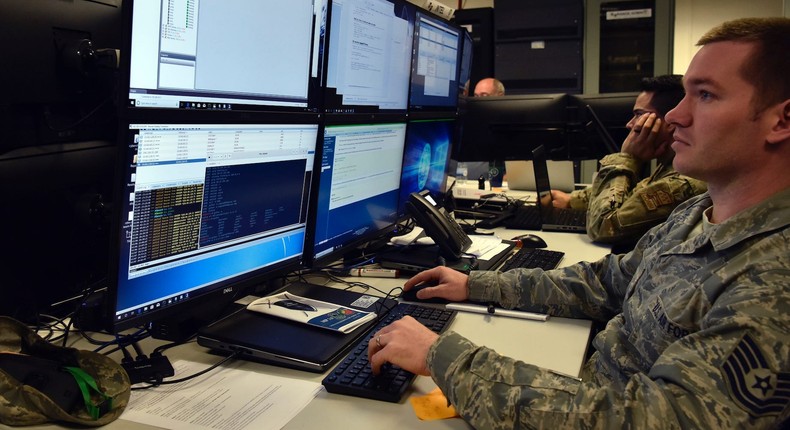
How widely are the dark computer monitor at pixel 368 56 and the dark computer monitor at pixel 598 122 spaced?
104 cm

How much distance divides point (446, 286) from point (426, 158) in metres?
0.80

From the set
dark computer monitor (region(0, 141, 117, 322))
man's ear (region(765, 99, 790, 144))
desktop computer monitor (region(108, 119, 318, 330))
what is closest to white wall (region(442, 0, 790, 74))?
man's ear (region(765, 99, 790, 144))

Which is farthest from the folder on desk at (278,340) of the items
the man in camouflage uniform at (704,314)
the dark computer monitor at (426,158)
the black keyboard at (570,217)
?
the black keyboard at (570,217)

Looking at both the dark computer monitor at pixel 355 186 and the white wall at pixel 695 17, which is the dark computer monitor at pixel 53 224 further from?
the white wall at pixel 695 17

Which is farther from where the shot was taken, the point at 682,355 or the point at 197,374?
the point at 197,374

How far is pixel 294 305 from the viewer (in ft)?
4.27

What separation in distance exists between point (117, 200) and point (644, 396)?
814 millimetres

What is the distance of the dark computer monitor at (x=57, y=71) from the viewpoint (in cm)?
112

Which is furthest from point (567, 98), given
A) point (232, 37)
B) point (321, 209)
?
point (232, 37)

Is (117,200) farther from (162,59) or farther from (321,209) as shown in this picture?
(321,209)

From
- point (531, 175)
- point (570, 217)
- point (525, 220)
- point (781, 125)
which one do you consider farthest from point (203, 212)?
point (531, 175)

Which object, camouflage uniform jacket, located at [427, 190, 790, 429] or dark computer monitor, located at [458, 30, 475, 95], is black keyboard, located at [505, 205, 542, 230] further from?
camouflage uniform jacket, located at [427, 190, 790, 429]

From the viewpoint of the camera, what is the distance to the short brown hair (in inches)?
38.9

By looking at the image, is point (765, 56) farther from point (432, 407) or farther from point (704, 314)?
point (432, 407)
